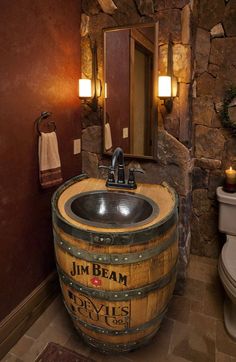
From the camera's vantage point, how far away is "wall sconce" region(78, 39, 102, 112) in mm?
1782

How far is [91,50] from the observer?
5.93ft

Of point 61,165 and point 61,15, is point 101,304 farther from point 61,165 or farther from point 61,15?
point 61,15

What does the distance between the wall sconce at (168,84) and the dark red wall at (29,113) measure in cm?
62

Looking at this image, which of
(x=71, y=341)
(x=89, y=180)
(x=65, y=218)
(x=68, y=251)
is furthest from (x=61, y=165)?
(x=71, y=341)

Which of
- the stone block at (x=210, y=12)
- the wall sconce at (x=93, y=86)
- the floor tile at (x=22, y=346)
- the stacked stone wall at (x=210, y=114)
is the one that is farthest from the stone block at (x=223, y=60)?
the floor tile at (x=22, y=346)

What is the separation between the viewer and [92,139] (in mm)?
1962

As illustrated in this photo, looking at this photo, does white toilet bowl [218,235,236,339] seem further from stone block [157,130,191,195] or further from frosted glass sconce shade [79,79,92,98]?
frosted glass sconce shade [79,79,92,98]

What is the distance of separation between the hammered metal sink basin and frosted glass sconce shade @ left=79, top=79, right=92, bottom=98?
69 cm

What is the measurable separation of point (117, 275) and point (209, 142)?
1.32 metres

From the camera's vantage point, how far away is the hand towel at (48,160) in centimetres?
156

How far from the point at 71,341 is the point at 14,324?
34cm

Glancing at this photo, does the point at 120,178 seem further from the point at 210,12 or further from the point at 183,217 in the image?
the point at 210,12

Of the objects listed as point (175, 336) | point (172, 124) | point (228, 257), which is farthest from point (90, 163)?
point (175, 336)

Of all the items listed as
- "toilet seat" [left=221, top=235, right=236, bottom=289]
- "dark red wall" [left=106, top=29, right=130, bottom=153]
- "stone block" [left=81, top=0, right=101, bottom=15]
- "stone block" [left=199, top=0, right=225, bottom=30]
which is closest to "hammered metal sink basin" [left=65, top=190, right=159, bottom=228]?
"dark red wall" [left=106, top=29, right=130, bottom=153]
